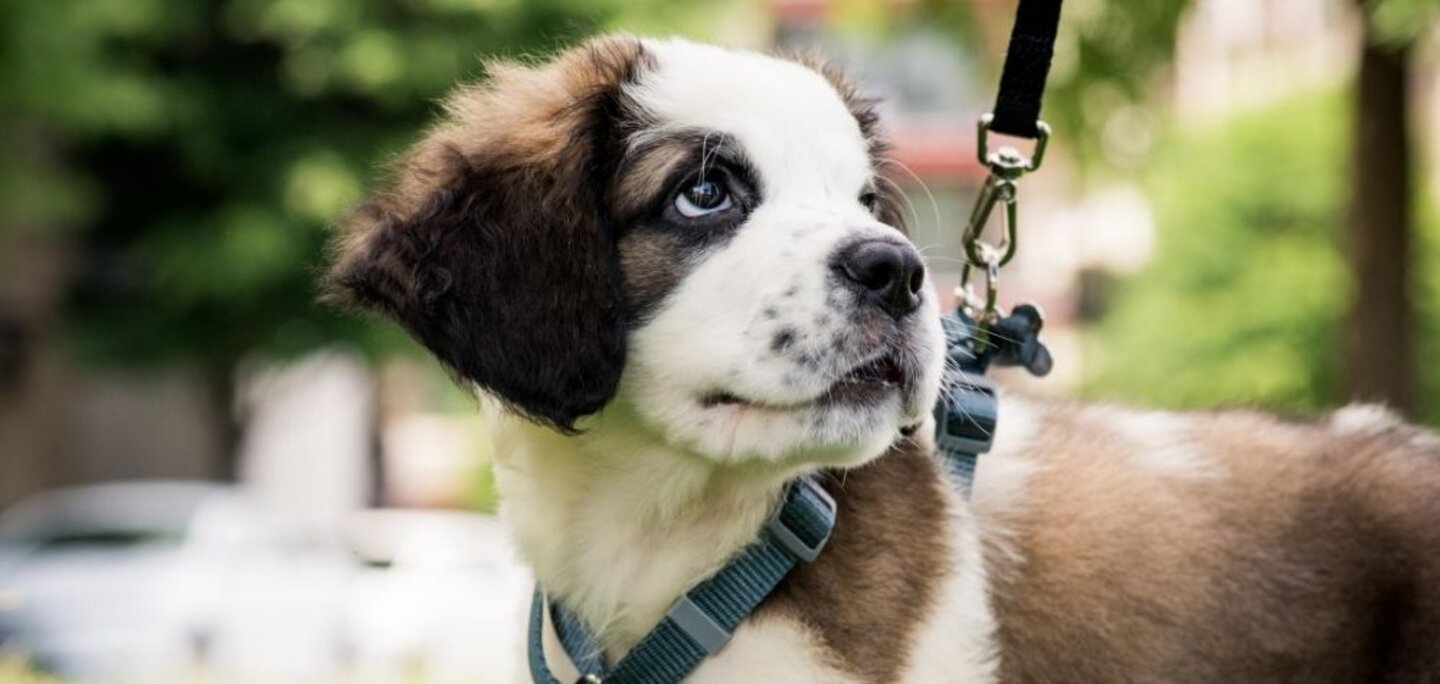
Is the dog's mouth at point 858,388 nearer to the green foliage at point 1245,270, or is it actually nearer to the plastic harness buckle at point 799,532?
the plastic harness buckle at point 799,532

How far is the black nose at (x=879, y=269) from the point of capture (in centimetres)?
352

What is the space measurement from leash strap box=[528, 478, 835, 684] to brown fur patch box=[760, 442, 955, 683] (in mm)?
48

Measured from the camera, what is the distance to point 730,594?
12.0ft

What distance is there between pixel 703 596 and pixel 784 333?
55 centimetres

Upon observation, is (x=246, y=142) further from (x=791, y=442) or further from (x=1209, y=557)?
(x=791, y=442)

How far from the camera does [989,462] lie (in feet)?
13.8

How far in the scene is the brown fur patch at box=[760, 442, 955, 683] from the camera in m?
3.65

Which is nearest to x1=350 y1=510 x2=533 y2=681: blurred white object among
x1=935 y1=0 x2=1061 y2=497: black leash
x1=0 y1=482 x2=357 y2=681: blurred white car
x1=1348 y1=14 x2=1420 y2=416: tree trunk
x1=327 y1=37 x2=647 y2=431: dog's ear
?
A: x1=0 y1=482 x2=357 y2=681: blurred white car

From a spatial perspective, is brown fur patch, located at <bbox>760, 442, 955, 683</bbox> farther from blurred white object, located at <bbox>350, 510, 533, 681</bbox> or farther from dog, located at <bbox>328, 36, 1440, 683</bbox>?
blurred white object, located at <bbox>350, 510, 533, 681</bbox>

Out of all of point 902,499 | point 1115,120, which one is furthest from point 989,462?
point 1115,120

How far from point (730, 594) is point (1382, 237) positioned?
7.03 meters

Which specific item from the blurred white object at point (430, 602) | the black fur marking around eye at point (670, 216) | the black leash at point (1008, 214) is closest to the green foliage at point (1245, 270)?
the blurred white object at point (430, 602)

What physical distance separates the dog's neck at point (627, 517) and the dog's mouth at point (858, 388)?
6.9 inches

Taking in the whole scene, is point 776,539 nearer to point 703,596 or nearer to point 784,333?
point 703,596
